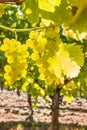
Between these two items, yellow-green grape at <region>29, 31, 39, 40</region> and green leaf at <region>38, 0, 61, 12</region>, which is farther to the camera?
yellow-green grape at <region>29, 31, 39, 40</region>

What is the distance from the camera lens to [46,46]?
3.18 feet

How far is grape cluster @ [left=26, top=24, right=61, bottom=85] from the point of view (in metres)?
0.94

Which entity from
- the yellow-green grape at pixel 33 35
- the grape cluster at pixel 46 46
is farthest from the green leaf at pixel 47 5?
the yellow-green grape at pixel 33 35

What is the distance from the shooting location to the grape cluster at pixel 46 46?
94 cm

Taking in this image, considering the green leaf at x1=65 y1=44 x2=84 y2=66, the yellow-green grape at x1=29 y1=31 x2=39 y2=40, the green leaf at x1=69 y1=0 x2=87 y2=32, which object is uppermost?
the yellow-green grape at x1=29 y1=31 x2=39 y2=40

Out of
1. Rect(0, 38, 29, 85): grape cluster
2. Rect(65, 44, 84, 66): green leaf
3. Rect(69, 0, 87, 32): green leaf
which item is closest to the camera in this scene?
Rect(69, 0, 87, 32): green leaf

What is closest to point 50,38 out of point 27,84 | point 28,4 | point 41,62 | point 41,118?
point 41,62

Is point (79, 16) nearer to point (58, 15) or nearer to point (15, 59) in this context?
point (58, 15)

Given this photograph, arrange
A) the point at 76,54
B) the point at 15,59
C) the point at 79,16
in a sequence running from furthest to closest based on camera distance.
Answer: the point at 15,59, the point at 76,54, the point at 79,16

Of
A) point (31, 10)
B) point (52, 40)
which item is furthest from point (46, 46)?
point (31, 10)

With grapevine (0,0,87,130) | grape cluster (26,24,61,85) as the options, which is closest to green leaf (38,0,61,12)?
grapevine (0,0,87,130)

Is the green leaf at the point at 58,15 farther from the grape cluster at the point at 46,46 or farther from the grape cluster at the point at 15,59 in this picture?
the grape cluster at the point at 15,59

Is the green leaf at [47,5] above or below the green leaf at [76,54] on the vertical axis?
above

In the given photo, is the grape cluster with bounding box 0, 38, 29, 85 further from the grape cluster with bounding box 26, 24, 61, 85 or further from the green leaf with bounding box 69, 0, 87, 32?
the green leaf with bounding box 69, 0, 87, 32
